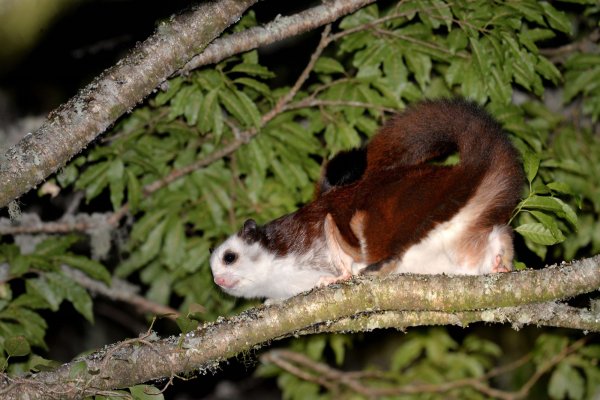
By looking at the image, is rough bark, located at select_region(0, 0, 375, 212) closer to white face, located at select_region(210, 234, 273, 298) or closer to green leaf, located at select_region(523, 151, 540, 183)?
white face, located at select_region(210, 234, 273, 298)

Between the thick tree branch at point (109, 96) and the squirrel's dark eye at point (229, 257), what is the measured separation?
4.54ft

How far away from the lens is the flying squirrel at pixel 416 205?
12.6 ft

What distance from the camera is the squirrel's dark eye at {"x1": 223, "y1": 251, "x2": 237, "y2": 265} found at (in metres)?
4.84

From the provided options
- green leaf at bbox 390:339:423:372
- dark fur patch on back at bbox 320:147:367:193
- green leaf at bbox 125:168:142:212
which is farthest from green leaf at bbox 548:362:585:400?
green leaf at bbox 125:168:142:212

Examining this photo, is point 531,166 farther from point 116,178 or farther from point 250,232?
point 116,178

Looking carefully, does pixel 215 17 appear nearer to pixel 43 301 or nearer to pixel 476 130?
pixel 476 130

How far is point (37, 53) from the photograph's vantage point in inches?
242

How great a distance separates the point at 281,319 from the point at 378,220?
87 centimetres

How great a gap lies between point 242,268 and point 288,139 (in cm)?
99

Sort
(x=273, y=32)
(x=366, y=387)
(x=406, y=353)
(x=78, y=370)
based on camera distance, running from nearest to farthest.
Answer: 1. (x=78, y=370)
2. (x=273, y=32)
3. (x=406, y=353)
4. (x=366, y=387)

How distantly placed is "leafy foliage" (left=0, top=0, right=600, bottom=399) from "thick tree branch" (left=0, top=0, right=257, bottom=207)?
2.30ft

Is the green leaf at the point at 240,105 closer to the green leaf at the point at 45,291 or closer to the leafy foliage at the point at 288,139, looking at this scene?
the leafy foliage at the point at 288,139

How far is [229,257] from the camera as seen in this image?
486 centimetres

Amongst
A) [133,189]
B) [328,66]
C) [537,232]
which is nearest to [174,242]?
[133,189]
